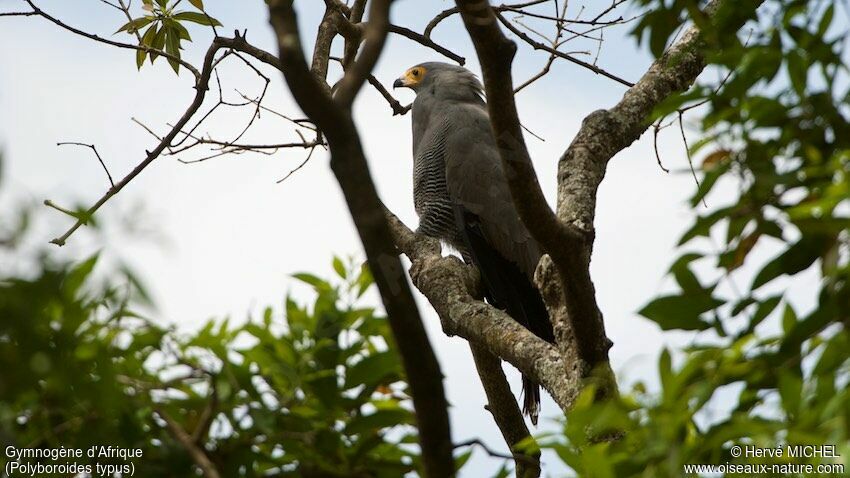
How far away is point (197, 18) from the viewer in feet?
14.1

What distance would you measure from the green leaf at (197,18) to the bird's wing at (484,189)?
2.13 metres

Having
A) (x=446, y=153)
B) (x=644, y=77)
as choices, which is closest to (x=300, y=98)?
(x=644, y=77)

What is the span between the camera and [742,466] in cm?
133

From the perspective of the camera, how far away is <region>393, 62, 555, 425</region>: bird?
557 centimetres

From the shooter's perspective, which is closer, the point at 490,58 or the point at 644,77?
the point at 490,58

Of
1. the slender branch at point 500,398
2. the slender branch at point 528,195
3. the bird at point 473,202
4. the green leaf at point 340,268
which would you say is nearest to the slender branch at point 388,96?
the bird at point 473,202

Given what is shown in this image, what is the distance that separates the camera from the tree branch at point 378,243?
1.50 metres

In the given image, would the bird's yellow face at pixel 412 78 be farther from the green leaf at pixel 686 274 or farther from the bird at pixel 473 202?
the green leaf at pixel 686 274

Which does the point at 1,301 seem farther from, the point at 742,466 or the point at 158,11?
the point at 158,11

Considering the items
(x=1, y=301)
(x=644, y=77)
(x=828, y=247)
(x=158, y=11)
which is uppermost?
(x=158, y=11)

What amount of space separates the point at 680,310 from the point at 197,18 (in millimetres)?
3420

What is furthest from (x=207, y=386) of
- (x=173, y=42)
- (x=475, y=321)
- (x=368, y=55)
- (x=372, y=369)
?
(x=173, y=42)

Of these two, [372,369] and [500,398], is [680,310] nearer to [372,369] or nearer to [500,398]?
[372,369]

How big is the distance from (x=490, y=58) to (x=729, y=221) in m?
1.04
